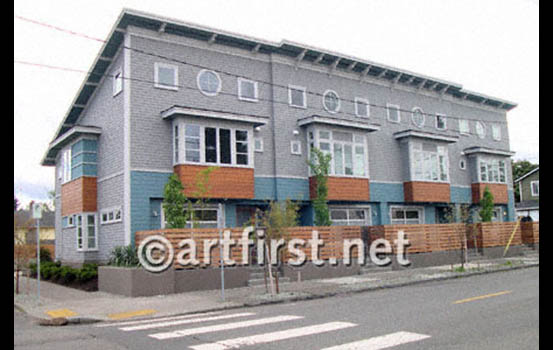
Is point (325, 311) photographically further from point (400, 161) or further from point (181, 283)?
point (400, 161)

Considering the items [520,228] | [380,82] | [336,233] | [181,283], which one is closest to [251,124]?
[336,233]

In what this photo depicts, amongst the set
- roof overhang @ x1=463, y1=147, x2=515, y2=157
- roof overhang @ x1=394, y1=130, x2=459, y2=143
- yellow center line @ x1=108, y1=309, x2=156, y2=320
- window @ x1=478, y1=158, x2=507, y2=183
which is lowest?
yellow center line @ x1=108, y1=309, x2=156, y2=320

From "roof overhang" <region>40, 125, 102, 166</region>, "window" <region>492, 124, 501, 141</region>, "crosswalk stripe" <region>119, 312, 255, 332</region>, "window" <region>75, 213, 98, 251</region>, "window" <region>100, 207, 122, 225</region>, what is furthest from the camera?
"window" <region>492, 124, 501, 141</region>

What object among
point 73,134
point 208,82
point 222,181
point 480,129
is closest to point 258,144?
point 222,181

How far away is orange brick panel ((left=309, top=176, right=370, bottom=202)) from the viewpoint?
24484 millimetres

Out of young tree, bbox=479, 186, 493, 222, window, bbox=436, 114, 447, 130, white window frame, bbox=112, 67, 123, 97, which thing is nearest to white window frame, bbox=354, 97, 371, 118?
window, bbox=436, 114, 447, 130

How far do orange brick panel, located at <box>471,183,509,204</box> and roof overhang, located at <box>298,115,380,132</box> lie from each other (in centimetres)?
1026

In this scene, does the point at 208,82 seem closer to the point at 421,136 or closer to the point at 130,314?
the point at 130,314

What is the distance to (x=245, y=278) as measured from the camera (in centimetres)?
1806

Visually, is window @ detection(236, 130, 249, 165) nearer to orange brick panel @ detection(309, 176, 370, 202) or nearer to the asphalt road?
orange brick panel @ detection(309, 176, 370, 202)

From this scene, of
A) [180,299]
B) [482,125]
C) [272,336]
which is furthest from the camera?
[482,125]

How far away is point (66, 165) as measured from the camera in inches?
1013

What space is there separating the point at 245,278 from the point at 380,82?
51.2 feet

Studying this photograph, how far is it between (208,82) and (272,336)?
1547cm
